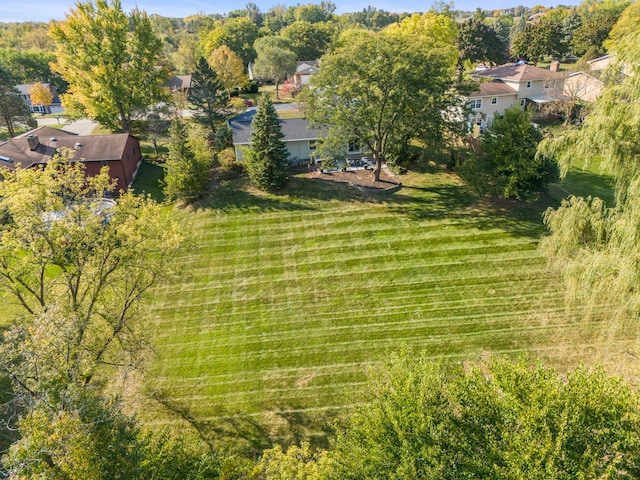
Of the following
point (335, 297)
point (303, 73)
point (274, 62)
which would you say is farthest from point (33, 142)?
point (303, 73)

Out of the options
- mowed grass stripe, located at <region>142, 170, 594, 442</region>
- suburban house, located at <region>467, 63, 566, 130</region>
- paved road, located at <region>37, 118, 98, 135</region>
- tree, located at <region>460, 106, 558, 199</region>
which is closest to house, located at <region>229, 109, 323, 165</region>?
mowed grass stripe, located at <region>142, 170, 594, 442</region>

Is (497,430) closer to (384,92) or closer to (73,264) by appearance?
(73,264)

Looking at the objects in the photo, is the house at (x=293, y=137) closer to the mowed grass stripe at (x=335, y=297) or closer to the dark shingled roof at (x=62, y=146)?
the mowed grass stripe at (x=335, y=297)

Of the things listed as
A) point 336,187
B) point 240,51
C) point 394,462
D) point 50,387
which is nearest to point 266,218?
point 336,187

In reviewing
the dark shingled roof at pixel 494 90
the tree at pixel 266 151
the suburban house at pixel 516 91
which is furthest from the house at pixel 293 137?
the dark shingled roof at pixel 494 90

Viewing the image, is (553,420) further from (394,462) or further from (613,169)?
(613,169)
